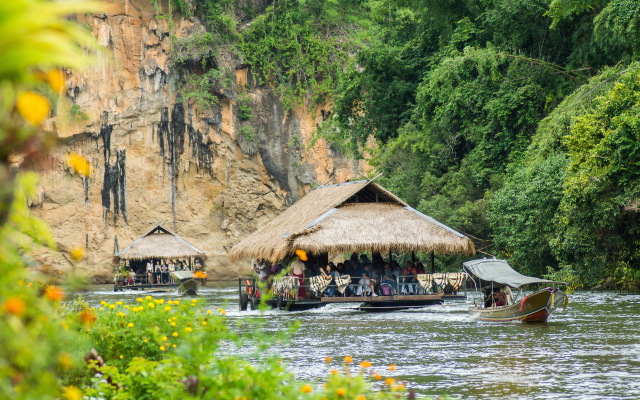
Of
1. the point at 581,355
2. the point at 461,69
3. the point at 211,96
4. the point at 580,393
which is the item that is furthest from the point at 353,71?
the point at 580,393

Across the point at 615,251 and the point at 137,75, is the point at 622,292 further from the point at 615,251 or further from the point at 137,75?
the point at 137,75

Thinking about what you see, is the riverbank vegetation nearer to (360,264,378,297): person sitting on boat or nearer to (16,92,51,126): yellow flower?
(360,264,378,297): person sitting on boat

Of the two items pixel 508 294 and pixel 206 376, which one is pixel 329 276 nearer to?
pixel 508 294

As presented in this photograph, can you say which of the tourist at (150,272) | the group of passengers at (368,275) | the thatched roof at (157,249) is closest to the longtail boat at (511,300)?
the group of passengers at (368,275)

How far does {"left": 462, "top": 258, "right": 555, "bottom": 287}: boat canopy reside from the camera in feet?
58.9

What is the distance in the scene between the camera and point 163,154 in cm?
4834

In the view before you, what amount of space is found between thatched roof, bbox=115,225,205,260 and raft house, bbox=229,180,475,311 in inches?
654

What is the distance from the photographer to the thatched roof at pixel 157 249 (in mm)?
38938

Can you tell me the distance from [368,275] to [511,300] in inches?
175

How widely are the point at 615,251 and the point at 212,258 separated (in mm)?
30123

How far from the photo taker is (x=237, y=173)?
4978 centimetres

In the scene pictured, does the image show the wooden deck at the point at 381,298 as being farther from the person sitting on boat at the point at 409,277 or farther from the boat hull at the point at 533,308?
the boat hull at the point at 533,308

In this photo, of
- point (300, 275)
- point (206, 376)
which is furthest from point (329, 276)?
point (206, 376)

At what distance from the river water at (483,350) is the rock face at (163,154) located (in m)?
28.3
